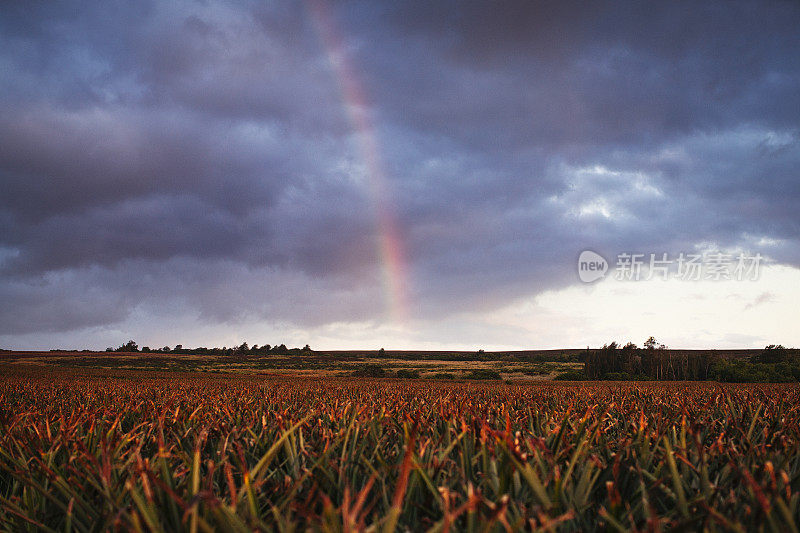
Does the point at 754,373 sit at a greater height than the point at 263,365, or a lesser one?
greater

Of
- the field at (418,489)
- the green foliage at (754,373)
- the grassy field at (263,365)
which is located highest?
the field at (418,489)

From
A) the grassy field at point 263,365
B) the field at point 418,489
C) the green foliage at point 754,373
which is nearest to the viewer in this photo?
the field at point 418,489

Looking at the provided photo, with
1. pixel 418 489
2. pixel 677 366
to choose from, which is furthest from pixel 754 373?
pixel 418 489

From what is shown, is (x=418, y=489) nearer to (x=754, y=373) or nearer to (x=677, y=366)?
(x=754, y=373)

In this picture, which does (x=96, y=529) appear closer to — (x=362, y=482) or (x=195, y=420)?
(x=362, y=482)

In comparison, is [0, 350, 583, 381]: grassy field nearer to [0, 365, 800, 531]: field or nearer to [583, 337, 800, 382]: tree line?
[583, 337, 800, 382]: tree line

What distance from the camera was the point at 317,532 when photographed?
1.34 metres

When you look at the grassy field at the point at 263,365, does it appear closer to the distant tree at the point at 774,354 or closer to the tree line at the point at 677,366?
the tree line at the point at 677,366

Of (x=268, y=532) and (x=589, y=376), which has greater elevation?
(x=268, y=532)

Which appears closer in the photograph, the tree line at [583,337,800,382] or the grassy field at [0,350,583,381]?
the tree line at [583,337,800,382]

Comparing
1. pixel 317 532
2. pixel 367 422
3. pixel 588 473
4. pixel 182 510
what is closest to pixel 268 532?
pixel 317 532

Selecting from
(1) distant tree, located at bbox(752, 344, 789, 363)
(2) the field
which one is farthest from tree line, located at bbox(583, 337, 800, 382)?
(2) the field

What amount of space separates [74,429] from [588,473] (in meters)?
3.69

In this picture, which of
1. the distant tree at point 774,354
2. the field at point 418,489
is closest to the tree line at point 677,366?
the distant tree at point 774,354
